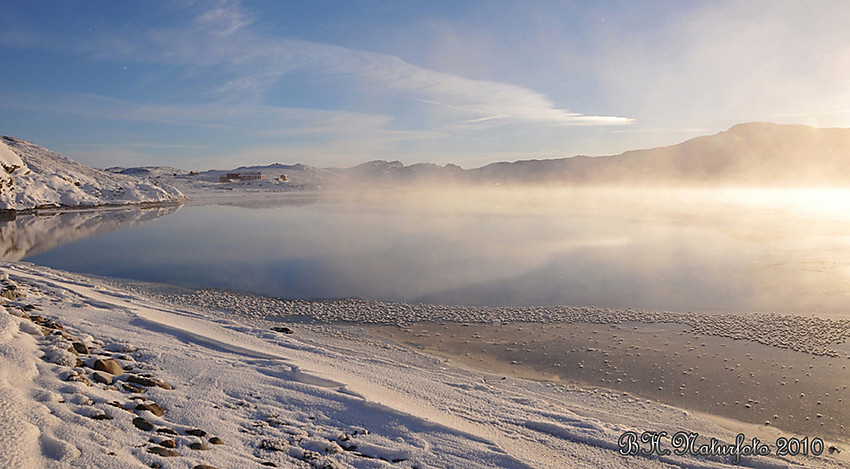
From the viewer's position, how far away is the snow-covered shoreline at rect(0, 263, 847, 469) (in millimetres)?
3461

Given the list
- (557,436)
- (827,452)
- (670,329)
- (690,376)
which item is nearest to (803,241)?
(670,329)

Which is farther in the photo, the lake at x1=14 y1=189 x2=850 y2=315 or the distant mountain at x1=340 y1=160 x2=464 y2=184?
the distant mountain at x1=340 y1=160 x2=464 y2=184

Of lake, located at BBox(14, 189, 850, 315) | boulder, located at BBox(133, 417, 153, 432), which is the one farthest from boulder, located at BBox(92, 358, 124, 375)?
lake, located at BBox(14, 189, 850, 315)

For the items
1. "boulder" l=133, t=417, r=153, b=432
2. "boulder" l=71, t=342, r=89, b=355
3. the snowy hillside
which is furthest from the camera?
the snowy hillside

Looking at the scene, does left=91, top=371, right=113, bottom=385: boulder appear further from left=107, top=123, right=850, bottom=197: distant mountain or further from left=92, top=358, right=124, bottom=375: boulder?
left=107, top=123, right=850, bottom=197: distant mountain

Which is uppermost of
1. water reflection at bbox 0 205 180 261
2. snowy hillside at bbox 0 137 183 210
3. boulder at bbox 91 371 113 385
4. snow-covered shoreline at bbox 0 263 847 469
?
snowy hillside at bbox 0 137 183 210

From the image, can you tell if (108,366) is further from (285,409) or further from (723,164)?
A: (723,164)

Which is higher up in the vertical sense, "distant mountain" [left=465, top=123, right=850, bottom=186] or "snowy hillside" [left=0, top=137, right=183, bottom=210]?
"distant mountain" [left=465, top=123, right=850, bottom=186]

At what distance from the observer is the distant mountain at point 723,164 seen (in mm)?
127750

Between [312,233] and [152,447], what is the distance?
1910 centimetres

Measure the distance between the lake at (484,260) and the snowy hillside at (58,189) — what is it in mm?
5802

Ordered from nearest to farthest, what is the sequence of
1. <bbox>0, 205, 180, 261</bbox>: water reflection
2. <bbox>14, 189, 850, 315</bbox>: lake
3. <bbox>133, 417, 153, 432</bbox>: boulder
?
<bbox>133, 417, 153, 432</bbox>: boulder, <bbox>14, 189, 850, 315</bbox>: lake, <bbox>0, 205, 180, 261</bbox>: water reflection

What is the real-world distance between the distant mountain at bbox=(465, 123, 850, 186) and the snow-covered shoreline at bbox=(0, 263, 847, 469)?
455 ft

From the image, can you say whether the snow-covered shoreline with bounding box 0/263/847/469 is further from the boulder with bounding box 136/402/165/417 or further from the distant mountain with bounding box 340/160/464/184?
the distant mountain with bounding box 340/160/464/184
